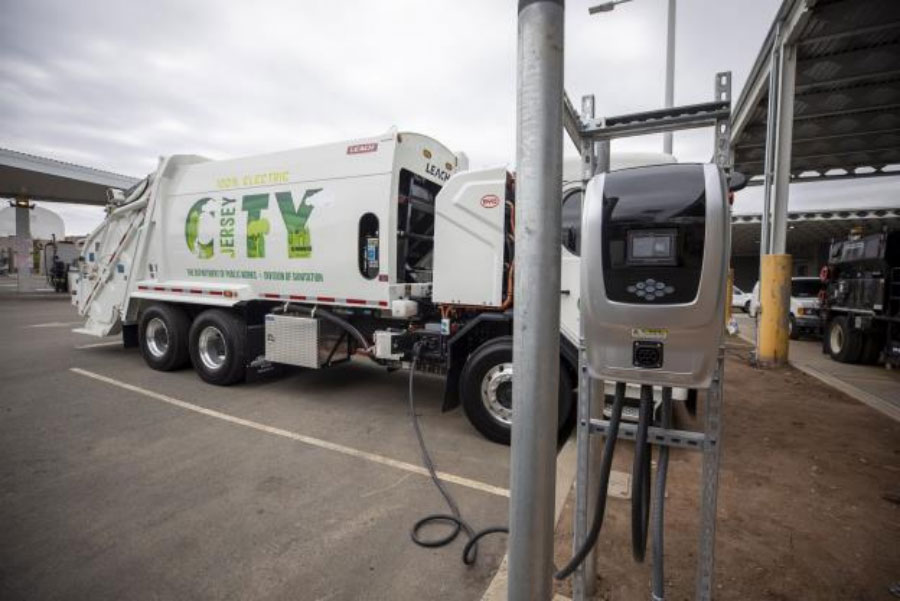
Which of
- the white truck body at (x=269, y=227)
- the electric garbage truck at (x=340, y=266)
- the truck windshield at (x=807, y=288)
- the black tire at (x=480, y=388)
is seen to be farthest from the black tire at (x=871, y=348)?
the white truck body at (x=269, y=227)

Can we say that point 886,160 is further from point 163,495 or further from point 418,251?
point 163,495

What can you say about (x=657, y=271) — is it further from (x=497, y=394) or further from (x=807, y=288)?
(x=807, y=288)

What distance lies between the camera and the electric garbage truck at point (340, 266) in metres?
4.28

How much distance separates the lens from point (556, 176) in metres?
1.40

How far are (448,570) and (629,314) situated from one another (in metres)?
→ 1.78

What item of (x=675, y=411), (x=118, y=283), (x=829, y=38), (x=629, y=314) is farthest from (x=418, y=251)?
(x=829, y=38)

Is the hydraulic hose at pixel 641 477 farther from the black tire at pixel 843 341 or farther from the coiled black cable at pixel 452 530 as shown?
the black tire at pixel 843 341

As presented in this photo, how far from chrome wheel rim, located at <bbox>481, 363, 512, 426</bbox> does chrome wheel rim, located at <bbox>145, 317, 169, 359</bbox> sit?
5.38m

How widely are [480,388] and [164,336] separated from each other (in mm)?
5420

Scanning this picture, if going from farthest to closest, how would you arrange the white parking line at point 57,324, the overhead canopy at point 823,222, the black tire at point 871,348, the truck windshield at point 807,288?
the overhead canopy at point 823,222
the truck windshield at point 807,288
the white parking line at point 57,324
the black tire at point 871,348

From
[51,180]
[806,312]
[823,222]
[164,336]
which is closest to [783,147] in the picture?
[806,312]

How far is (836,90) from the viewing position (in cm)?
969

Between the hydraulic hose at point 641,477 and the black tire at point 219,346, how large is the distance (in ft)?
17.7

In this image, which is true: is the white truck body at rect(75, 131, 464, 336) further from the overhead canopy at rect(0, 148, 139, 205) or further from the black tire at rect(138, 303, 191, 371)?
the overhead canopy at rect(0, 148, 139, 205)
